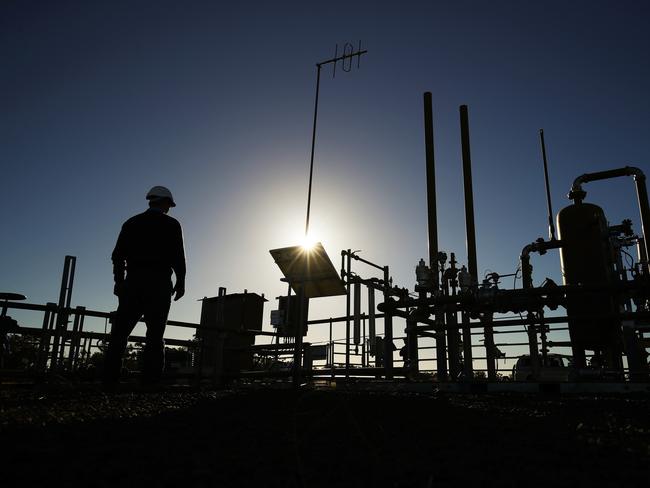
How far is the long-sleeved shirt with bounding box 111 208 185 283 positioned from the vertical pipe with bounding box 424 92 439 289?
18.8ft

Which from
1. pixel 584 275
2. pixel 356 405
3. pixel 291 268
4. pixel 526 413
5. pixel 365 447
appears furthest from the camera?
pixel 584 275

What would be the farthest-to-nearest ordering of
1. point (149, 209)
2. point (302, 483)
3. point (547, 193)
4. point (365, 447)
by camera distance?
1. point (547, 193)
2. point (149, 209)
3. point (365, 447)
4. point (302, 483)

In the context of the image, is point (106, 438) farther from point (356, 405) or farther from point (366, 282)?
point (366, 282)

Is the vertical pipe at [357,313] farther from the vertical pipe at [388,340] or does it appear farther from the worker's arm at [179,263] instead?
the worker's arm at [179,263]

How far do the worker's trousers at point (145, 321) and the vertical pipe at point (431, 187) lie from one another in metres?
5.89

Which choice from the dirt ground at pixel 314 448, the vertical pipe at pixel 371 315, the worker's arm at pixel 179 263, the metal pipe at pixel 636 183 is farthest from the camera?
the metal pipe at pixel 636 183

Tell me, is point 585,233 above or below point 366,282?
above

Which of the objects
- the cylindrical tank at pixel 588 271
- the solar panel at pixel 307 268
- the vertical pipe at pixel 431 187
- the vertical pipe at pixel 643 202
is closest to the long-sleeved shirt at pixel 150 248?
the solar panel at pixel 307 268

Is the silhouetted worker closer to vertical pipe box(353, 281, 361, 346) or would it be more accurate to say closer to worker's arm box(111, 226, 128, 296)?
worker's arm box(111, 226, 128, 296)

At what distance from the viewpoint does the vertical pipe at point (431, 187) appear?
32.7ft

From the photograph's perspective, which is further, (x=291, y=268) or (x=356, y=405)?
(x=291, y=268)

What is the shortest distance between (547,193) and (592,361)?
7019 millimetres

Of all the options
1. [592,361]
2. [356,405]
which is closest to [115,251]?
[356,405]

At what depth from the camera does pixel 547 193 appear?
595 inches
